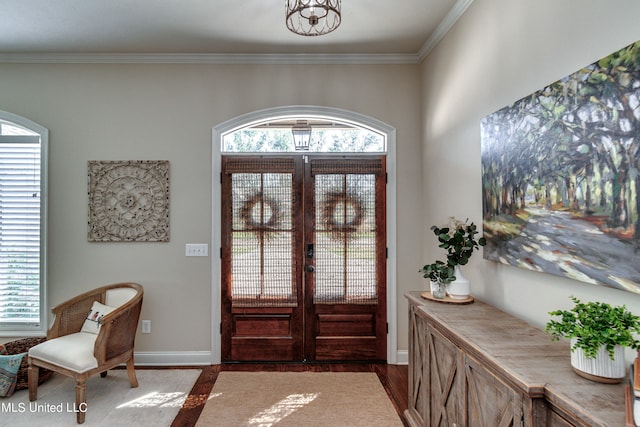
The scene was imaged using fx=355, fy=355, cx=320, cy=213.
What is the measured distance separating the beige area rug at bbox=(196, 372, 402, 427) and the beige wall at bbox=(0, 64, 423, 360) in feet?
2.14

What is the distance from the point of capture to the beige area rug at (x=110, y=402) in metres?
2.55

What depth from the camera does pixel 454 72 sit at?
2.82m

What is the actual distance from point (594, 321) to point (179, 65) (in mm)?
3782

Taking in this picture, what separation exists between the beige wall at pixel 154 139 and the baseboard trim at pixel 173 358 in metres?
0.05

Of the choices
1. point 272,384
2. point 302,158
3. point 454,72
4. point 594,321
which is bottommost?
point 272,384

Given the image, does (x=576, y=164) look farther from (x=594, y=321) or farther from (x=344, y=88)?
(x=344, y=88)

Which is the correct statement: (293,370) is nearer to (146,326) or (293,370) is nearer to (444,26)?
(146,326)

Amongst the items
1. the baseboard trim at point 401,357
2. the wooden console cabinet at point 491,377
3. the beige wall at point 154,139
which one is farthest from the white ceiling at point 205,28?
the baseboard trim at point 401,357

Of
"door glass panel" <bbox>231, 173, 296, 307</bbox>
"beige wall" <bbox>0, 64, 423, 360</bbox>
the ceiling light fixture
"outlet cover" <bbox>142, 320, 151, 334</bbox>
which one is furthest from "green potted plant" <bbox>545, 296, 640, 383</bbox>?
"outlet cover" <bbox>142, 320, 151, 334</bbox>

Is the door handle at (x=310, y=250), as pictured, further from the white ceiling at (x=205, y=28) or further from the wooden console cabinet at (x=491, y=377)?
the white ceiling at (x=205, y=28)

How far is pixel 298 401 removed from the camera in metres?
2.81

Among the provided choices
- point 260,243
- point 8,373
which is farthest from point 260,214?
point 8,373

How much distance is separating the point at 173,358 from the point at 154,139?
2.17 m

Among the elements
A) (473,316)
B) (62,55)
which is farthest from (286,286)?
(62,55)
